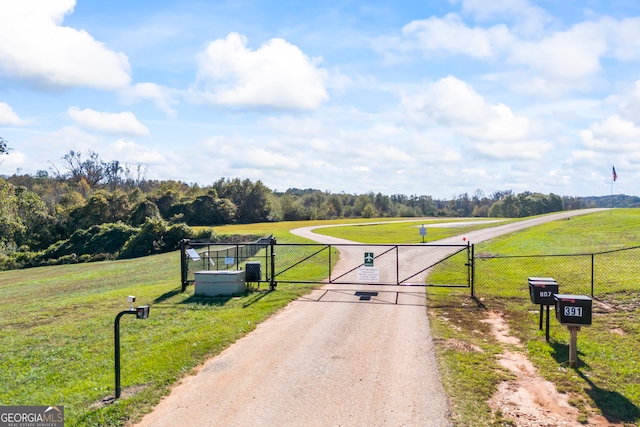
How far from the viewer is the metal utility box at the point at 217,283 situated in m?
16.3

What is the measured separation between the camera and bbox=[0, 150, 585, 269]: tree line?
1903 inches

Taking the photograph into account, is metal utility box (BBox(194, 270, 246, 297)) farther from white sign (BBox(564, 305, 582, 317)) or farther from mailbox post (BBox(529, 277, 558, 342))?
white sign (BBox(564, 305, 582, 317))

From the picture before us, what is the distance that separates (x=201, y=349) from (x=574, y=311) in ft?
25.4

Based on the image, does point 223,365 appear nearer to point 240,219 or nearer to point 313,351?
point 313,351

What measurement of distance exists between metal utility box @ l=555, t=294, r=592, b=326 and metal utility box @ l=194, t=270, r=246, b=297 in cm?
1073

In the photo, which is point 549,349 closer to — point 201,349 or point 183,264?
point 201,349

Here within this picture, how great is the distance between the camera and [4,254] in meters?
47.8

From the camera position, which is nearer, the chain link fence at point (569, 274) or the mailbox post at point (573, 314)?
the mailbox post at point (573, 314)

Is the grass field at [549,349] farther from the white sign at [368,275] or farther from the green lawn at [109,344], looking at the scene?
the green lawn at [109,344]

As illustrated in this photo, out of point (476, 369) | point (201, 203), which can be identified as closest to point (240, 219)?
point (201, 203)

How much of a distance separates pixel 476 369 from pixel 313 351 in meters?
3.39

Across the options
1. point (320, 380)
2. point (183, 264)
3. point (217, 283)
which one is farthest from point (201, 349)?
point (183, 264)

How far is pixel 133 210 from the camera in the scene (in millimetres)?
68312

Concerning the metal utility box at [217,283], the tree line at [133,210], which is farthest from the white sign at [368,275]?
the tree line at [133,210]
